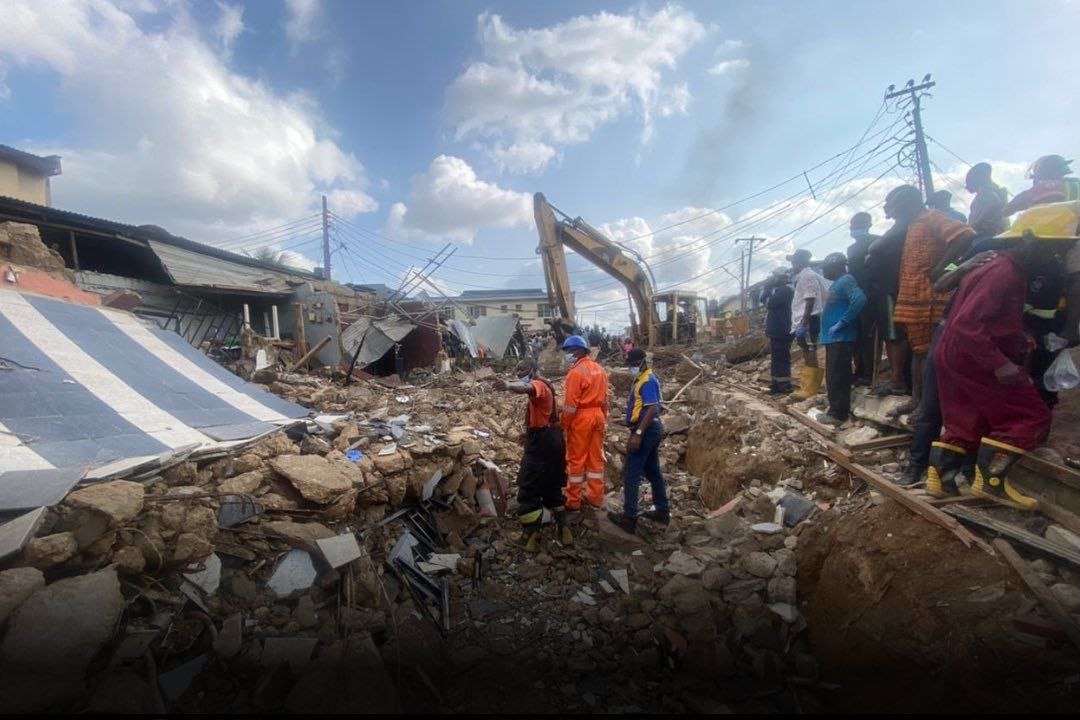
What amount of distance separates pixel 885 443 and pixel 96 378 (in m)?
6.53

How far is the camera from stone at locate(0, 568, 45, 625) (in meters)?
1.72

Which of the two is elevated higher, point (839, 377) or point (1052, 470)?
point (839, 377)

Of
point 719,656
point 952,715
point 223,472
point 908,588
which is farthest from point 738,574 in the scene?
point 223,472

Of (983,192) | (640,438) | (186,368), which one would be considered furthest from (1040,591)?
(186,368)

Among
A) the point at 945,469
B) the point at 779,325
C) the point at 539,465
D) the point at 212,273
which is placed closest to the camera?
the point at 945,469

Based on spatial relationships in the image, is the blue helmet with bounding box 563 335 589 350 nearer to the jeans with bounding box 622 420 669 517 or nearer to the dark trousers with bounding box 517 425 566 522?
the dark trousers with bounding box 517 425 566 522

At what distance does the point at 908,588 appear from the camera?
216 cm

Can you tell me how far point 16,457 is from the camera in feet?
9.01

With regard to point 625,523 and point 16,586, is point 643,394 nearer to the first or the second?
point 625,523

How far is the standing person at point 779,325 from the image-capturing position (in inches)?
230

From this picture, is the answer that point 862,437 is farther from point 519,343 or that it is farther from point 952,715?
point 519,343

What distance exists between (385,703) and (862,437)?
3.80 m

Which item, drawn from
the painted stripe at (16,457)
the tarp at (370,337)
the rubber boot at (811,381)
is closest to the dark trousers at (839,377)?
the rubber boot at (811,381)

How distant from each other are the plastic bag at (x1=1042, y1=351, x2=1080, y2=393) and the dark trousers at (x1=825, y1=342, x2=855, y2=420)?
1.67 metres
